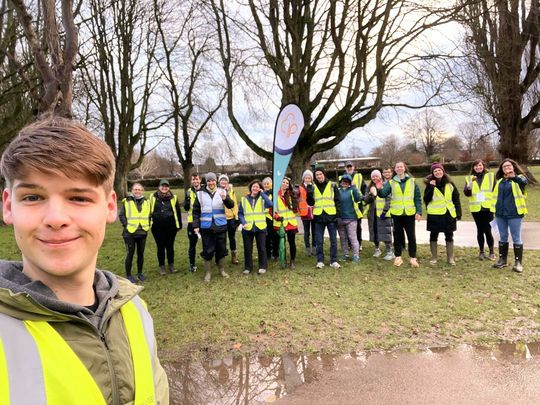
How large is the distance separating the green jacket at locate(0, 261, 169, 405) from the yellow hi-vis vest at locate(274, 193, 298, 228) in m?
7.11

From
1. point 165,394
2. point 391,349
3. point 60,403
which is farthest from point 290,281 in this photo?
point 60,403

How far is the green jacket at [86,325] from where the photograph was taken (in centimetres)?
109

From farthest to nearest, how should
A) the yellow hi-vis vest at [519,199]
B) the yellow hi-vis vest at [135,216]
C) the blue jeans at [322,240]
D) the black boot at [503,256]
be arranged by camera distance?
the blue jeans at [322,240] < the yellow hi-vis vest at [135,216] < the black boot at [503,256] < the yellow hi-vis vest at [519,199]

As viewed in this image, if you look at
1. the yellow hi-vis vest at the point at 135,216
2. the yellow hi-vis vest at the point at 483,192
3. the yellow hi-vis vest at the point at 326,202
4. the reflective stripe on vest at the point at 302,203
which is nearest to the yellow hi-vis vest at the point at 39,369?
the yellow hi-vis vest at the point at 135,216

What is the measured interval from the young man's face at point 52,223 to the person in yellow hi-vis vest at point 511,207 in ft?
26.2

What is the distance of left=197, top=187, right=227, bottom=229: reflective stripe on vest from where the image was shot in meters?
7.70

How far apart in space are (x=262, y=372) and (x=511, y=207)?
5.93 metres

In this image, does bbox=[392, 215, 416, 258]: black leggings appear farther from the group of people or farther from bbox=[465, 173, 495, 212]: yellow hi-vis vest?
bbox=[465, 173, 495, 212]: yellow hi-vis vest

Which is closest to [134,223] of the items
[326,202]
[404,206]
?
[326,202]

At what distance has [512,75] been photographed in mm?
19703

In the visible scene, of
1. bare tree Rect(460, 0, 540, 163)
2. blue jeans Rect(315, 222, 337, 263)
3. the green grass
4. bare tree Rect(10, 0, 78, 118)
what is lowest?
the green grass

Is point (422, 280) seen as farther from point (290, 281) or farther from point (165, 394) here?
point (165, 394)

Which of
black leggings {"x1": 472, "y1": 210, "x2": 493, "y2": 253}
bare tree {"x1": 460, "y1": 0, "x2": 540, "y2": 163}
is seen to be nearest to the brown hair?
black leggings {"x1": 472, "y1": 210, "x2": 493, "y2": 253}

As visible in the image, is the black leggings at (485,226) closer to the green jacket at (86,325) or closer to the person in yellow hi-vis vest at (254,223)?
the person in yellow hi-vis vest at (254,223)
